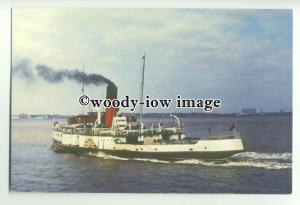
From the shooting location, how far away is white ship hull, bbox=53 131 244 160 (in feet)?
7.17

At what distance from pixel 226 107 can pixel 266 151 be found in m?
0.36

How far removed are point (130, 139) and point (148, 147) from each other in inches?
4.8

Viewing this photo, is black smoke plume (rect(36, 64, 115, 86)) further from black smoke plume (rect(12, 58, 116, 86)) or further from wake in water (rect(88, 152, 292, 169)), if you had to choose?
wake in water (rect(88, 152, 292, 169))

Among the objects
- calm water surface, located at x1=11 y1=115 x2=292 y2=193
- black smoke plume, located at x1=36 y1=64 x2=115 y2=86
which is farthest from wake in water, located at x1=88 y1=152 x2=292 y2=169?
black smoke plume, located at x1=36 y1=64 x2=115 y2=86

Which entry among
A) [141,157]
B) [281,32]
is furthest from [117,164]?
[281,32]

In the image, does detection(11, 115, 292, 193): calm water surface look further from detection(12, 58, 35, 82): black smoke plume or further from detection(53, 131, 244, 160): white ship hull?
detection(12, 58, 35, 82): black smoke plume

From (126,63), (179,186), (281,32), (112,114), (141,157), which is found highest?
(281,32)

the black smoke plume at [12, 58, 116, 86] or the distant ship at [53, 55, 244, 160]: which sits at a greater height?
the black smoke plume at [12, 58, 116, 86]

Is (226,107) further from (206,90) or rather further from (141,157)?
(141,157)

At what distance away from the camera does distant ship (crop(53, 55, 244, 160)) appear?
219 centimetres

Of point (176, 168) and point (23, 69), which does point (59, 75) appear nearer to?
point (23, 69)

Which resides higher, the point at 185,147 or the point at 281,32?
the point at 281,32

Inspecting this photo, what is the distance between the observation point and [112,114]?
220cm

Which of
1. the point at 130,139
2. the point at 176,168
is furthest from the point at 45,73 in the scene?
the point at 176,168
